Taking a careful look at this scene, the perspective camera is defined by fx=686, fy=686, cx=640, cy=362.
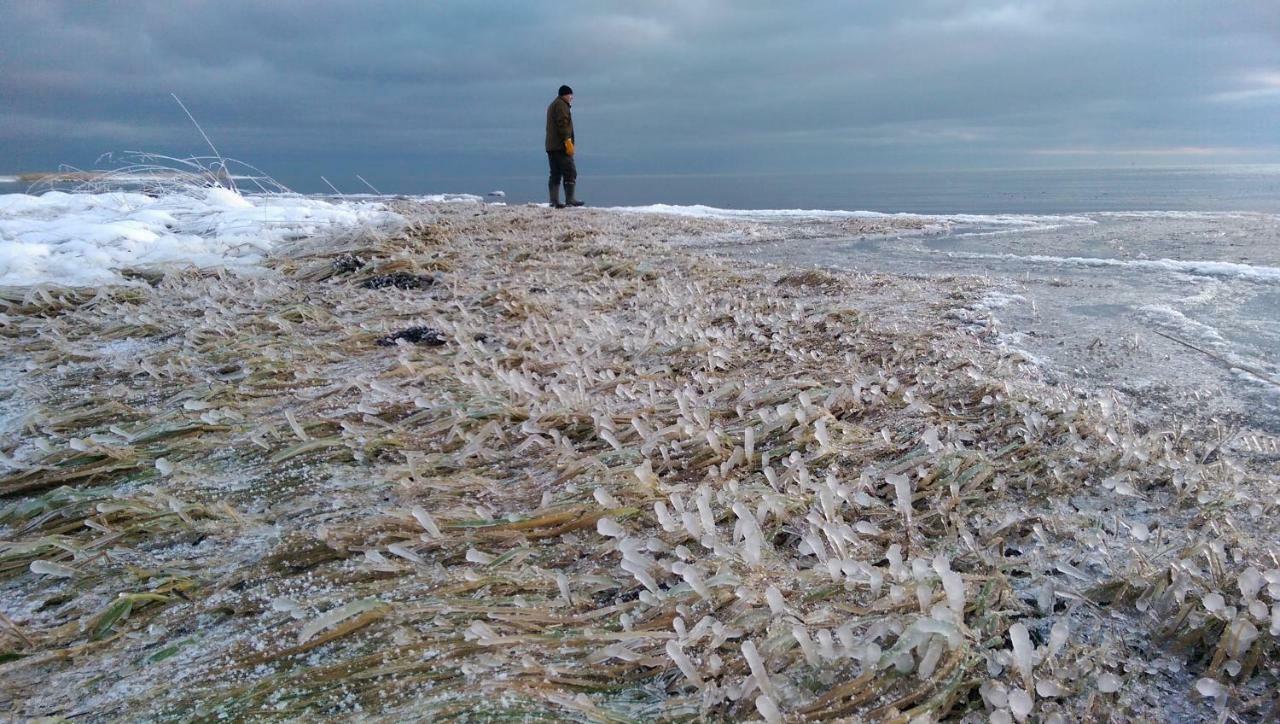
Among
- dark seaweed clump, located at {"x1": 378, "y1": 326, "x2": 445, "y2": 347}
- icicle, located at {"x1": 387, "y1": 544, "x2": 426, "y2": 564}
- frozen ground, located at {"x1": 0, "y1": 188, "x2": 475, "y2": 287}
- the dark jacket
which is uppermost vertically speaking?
the dark jacket

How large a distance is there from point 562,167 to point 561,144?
1.34 ft

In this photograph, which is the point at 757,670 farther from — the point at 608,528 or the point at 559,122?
the point at 559,122

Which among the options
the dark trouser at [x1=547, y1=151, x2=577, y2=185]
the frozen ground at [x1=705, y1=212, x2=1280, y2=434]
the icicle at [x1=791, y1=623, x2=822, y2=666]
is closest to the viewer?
the icicle at [x1=791, y1=623, x2=822, y2=666]

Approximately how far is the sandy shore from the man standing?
9088mm

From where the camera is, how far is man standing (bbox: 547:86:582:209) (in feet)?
36.7

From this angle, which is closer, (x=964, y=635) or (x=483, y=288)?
(x=964, y=635)

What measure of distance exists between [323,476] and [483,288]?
2.51 meters

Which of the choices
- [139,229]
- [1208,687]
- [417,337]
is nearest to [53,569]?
[417,337]

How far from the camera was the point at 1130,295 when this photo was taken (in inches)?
154

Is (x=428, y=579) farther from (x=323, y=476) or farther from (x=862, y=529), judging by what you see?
(x=862, y=529)

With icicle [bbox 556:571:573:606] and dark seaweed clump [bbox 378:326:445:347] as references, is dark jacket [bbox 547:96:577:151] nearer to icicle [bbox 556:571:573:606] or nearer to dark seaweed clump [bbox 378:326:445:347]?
dark seaweed clump [bbox 378:326:445:347]

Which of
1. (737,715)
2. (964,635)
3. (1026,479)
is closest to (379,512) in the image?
(737,715)

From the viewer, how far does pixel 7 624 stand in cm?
124

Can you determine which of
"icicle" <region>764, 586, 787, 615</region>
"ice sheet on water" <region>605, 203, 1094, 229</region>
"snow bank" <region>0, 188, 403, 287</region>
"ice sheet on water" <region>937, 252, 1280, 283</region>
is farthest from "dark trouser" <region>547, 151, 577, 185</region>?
"icicle" <region>764, 586, 787, 615</region>
